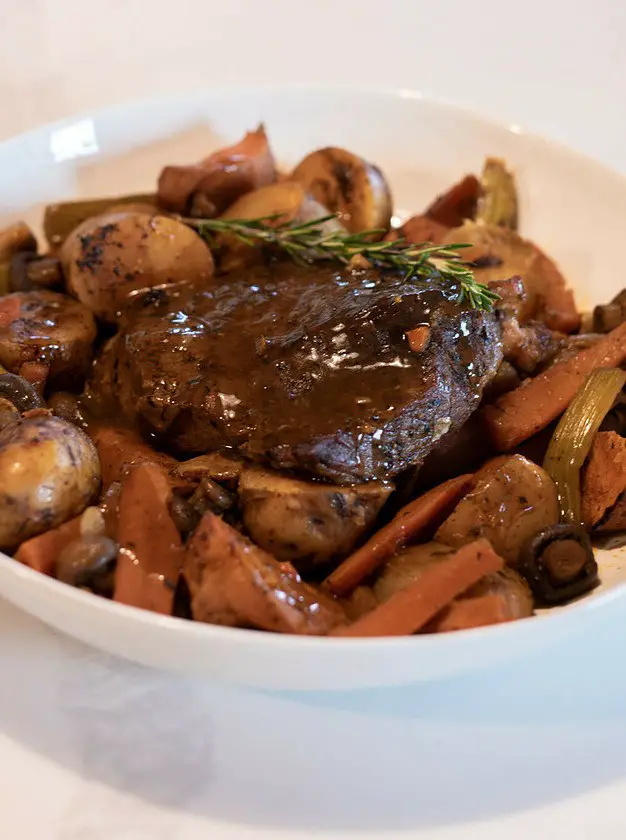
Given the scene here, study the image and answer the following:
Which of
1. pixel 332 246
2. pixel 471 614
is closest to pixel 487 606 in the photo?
pixel 471 614

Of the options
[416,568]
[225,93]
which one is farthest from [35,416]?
[225,93]

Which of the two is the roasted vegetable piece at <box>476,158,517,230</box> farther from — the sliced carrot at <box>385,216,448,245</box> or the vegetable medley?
the vegetable medley

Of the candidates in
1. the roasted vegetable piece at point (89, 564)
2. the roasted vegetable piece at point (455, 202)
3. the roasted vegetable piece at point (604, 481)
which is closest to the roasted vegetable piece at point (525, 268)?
the roasted vegetable piece at point (455, 202)

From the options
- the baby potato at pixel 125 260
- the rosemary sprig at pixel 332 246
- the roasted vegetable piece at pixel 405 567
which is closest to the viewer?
the roasted vegetable piece at pixel 405 567

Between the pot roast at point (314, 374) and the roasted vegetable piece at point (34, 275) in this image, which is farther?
the roasted vegetable piece at point (34, 275)

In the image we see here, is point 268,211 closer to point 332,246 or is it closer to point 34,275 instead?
point 332,246

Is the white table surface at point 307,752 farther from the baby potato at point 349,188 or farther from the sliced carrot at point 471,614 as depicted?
the baby potato at point 349,188
